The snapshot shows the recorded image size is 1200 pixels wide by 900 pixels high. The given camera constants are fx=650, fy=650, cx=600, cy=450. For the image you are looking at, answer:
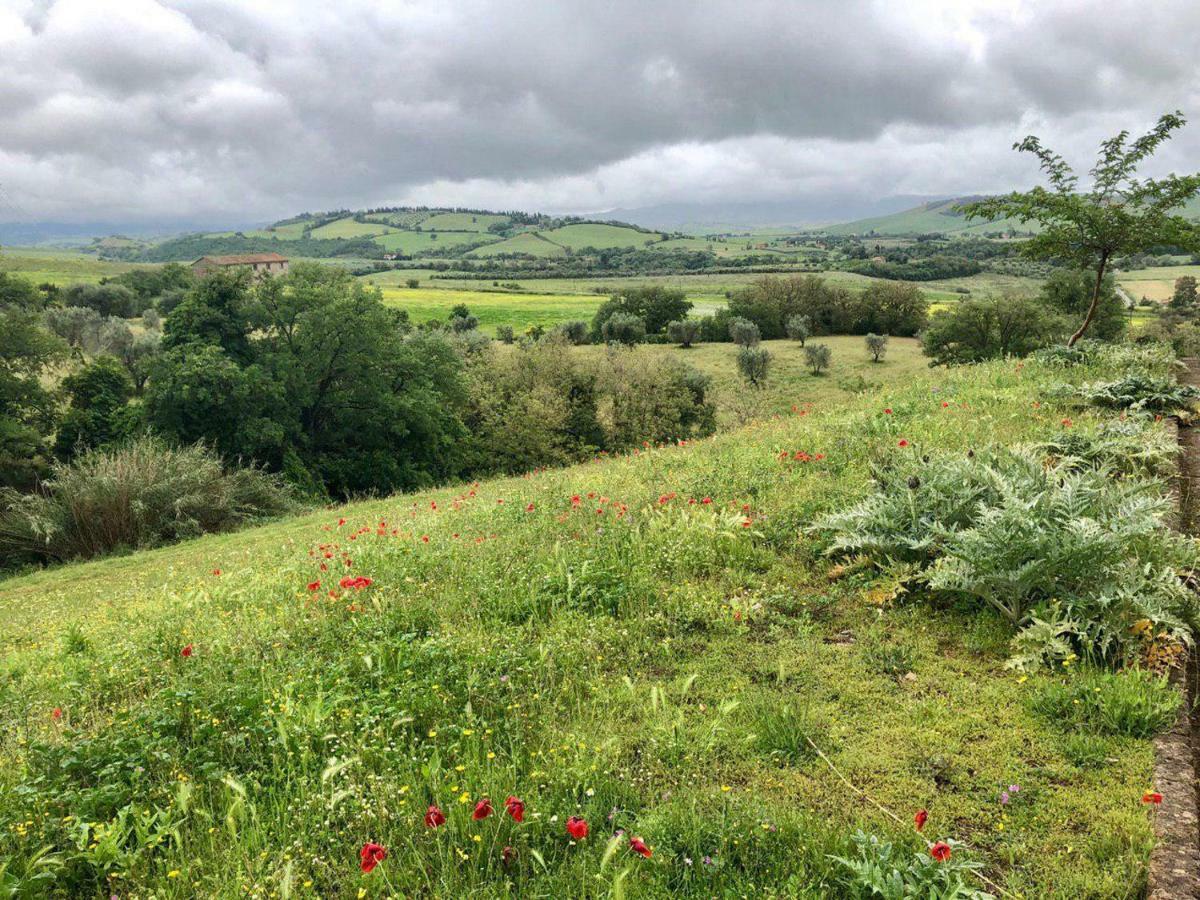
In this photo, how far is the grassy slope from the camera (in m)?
3.32

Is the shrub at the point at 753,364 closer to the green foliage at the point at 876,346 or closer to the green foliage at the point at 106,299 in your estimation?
the green foliage at the point at 876,346

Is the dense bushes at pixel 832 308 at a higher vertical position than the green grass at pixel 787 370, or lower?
higher

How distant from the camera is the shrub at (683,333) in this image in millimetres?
89625

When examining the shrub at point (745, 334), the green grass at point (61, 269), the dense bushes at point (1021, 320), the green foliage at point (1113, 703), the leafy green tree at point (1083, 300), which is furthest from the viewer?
the green grass at point (61, 269)

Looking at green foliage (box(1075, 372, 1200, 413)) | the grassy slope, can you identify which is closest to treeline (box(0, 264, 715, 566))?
the grassy slope

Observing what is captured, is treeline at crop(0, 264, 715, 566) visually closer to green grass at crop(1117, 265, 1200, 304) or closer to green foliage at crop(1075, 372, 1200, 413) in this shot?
→ green foliage at crop(1075, 372, 1200, 413)

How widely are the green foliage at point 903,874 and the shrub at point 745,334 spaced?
85.0 m

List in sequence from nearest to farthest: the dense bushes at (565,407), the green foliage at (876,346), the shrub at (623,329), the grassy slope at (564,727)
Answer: the grassy slope at (564,727) → the dense bushes at (565,407) → the green foliage at (876,346) → the shrub at (623,329)

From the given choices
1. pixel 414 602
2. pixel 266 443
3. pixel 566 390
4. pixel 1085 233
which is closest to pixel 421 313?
pixel 566 390

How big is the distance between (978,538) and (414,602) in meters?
5.11

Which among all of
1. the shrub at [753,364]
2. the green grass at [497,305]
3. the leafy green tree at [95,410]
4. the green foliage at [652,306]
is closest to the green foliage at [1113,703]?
the leafy green tree at [95,410]

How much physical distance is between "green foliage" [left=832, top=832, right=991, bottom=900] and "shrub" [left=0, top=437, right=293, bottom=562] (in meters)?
23.1

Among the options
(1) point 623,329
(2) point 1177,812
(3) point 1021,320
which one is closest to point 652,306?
(1) point 623,329

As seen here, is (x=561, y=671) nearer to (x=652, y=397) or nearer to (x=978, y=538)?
(x=978, y=538)
